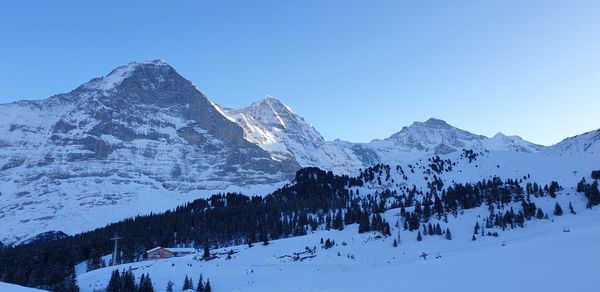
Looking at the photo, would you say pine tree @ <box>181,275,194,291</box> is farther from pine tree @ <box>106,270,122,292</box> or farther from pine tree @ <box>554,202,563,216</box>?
pine tree @ <box>554,202,563,216</box>

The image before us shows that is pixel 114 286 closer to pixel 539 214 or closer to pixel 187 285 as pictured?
pixel 187 285

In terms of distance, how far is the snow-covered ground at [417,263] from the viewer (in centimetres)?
2664

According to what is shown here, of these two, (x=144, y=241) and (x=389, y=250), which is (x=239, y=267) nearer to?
(x=389, y=250)

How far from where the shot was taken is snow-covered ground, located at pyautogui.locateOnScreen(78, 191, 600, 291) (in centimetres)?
2664

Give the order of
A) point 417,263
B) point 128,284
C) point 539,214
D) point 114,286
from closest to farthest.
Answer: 1. point 417,263
2. point 128,284
3. point 114,286
4. point 539,214

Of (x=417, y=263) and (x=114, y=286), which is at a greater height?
(x=417, y=263)

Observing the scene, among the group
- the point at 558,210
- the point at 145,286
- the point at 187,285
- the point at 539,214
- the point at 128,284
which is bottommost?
the point at 187,285

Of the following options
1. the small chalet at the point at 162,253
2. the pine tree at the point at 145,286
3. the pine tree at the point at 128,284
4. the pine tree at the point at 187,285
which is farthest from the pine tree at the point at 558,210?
the pine tree at the point at 128,284

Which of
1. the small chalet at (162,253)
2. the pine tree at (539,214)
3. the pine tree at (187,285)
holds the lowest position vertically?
the pine tree at (187,285)

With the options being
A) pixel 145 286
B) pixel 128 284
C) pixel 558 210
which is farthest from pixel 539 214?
pixel 128 284

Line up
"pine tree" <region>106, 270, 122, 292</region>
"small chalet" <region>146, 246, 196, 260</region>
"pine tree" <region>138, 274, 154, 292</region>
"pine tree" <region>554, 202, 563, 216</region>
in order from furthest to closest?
"pine tree" <region>554, 202, 563, 216</region>
"small chalet" <region>146, 246, 196, 260</region>
"pine tree" <region>106, 270, 122, 292</region>
"pine tree" <region>138, 274, 154, 292</region>

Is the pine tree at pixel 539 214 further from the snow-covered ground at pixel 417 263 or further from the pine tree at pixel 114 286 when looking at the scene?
the pine tree at pixel 114 286

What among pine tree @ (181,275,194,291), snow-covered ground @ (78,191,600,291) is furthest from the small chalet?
pine tree @ (181,275,194,291)

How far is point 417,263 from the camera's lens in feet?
140
